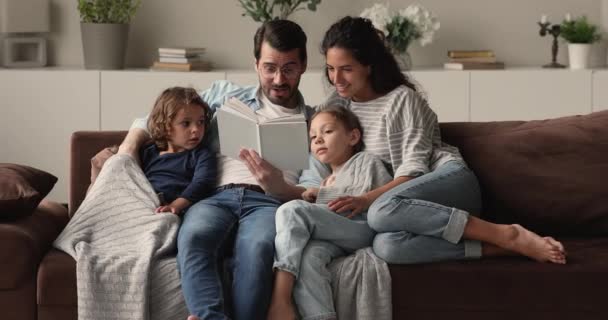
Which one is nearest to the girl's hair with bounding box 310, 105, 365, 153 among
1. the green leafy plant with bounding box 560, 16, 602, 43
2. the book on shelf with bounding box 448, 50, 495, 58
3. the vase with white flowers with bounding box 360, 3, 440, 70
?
the vase with white flowers with bounding box 360, 3, 440, 70

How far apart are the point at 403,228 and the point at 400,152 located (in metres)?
0.36

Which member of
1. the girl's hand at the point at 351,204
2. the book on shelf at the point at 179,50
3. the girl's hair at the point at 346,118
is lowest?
the girl's hand at the point at 351,204

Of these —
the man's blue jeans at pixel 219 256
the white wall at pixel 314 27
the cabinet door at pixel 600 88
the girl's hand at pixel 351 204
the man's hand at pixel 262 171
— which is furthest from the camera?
the white wall at pixel 314 27

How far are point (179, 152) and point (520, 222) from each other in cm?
112

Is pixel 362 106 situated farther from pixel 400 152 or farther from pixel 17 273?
pixel 17 273

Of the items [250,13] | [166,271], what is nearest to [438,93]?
[250,13]

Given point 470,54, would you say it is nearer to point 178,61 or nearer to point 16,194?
point 178,61

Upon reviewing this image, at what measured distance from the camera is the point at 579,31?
5.29m

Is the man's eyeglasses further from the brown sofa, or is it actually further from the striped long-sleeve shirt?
the brown sofa

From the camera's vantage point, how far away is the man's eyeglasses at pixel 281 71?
11.3 ft

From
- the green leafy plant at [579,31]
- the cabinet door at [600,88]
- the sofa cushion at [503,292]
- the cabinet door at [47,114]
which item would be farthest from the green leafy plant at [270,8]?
the sofa cushion at [503,292]

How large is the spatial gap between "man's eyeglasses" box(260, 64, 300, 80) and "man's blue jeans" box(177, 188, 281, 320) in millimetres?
497

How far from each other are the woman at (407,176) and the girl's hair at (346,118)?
3 centimetres

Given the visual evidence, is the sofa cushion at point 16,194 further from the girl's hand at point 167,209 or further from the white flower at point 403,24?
the white flower at point 403,24
